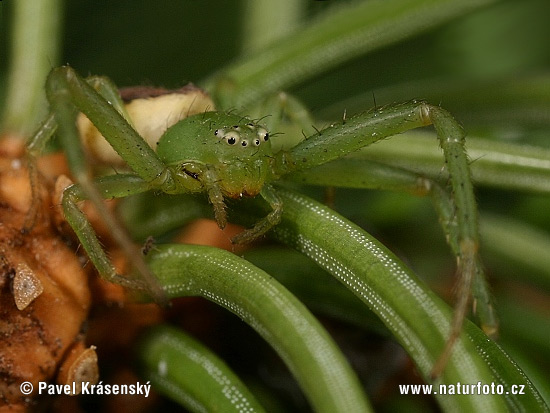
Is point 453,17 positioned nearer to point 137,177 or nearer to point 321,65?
point 321,65

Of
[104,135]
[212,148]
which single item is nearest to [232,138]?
[212,148]

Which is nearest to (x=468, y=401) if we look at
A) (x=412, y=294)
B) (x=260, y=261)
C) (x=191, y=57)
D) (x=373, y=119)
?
(x=412, y=294)

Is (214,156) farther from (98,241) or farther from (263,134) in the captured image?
(98,241)

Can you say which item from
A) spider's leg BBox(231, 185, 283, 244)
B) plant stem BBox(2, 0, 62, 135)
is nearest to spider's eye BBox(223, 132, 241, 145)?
spider's leg BBox(231, 185, 283, 244)

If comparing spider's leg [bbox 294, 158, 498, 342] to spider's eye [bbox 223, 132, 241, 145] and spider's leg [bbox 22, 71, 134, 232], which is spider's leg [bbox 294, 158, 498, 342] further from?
spider's leg [bbox 22, 71, 134, 232]

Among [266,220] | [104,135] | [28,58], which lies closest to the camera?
[266,220]

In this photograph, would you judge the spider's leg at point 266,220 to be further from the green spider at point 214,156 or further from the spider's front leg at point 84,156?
the spider's front leg at point 84,156
